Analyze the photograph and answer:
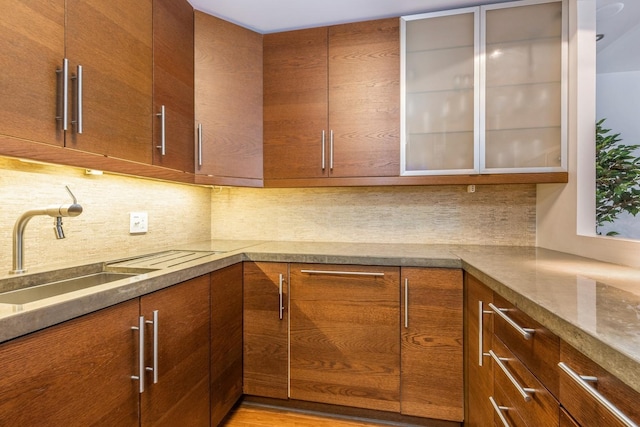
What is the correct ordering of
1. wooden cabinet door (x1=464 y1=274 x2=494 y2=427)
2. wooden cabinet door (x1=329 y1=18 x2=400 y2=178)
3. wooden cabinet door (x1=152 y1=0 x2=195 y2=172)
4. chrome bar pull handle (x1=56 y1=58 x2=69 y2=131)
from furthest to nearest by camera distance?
wooden cabinet door (x1=329 y1=18 x2=400 y2=178) → wooden cabinet door (x1=152 y1=0 x2=195 y2=172) → wooden cabinet door (x1=464 y1=274 x2=494 y2=427) → chrome bar pull handle (x1=56 y1=58 x2=69 y2=131)

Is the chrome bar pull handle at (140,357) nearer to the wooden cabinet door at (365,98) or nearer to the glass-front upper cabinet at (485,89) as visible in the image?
the wooden cabinet door at (365,98)

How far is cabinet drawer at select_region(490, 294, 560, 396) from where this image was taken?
0.76 metres

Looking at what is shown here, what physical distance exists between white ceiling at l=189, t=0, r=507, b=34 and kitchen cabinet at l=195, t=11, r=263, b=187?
64 millimetres

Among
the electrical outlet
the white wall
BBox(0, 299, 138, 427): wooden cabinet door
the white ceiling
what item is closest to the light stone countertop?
BBox(0, 299, 138, 427): wooden cabinet door

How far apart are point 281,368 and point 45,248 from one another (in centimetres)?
119

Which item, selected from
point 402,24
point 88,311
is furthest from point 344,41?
point 88,311

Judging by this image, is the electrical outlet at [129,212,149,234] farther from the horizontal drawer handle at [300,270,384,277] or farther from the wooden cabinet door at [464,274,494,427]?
the wooden cabinet door at [464,274,494,427]

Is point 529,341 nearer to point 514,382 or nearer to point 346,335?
point 514,382

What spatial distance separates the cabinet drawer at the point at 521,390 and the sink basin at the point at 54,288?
57.1 inches

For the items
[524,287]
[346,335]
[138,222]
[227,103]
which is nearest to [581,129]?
[524,287]

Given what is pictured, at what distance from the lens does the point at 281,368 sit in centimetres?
166

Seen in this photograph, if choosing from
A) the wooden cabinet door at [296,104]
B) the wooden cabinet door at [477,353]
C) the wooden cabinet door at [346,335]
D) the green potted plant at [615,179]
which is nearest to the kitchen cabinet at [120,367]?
the wooden cabinet door at [346,335]

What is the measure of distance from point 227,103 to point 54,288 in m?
1.20

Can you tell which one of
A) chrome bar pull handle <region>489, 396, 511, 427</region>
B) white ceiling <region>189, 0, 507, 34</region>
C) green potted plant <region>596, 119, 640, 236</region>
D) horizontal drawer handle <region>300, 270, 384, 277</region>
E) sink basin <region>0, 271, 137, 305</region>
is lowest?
chrome bar pull handle <region>489, 396, 511, 427</region>
